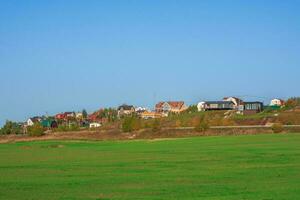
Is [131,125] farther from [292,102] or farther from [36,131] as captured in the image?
[292,102]

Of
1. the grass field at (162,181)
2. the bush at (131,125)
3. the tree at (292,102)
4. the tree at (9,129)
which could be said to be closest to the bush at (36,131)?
the bush at (131,125)

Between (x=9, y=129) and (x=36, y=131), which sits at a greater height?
(x=36, y=131)

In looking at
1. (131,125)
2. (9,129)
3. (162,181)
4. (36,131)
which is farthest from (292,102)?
(162,181)

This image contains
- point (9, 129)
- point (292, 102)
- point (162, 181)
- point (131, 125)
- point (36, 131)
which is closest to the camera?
point (162, 181)

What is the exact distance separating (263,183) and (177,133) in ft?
315

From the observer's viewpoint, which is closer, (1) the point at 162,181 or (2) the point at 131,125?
(1) the point at 162,181

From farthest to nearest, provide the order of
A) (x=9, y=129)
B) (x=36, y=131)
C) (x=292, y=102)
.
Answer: (x=9, y=129) < (x=292, y=102) < (x=36, y=131)

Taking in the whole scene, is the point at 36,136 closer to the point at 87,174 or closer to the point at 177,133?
the point at 177,133

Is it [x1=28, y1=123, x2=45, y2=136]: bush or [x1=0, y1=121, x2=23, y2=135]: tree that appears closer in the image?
[x1=28, y1=123, x2=45, y2=136]: bush

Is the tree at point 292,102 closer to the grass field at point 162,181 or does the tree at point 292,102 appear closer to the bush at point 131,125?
the bush at point 131,125

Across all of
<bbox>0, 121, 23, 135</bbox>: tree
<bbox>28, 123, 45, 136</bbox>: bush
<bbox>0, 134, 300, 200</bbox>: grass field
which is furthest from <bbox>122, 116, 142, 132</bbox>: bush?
<bbox>0, 134, 300, 200</bbox>: grass field

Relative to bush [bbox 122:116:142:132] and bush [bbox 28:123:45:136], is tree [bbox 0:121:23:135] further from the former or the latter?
bush [bbox 122:116:142:132]

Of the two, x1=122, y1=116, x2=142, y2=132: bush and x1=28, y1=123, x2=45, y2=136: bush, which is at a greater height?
x1=122, y1=116, x2=142, y2=132: bush

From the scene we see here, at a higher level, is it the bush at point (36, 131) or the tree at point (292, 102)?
the tree at point (292, 102)
